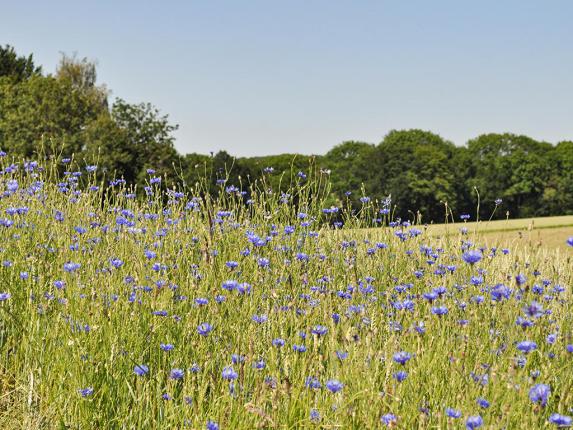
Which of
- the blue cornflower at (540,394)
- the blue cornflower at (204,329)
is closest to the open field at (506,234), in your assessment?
the blue cornflower at (540,394)

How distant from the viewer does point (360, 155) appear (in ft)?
202

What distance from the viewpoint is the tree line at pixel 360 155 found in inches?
1070

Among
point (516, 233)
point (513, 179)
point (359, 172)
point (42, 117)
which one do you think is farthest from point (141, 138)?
point (513, 179)

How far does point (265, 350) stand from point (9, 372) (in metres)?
1.54

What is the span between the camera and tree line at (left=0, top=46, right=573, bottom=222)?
27172 millimetres

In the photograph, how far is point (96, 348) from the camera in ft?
10.7

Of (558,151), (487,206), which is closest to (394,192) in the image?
(487,206)

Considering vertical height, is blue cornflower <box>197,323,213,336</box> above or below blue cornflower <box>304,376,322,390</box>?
above

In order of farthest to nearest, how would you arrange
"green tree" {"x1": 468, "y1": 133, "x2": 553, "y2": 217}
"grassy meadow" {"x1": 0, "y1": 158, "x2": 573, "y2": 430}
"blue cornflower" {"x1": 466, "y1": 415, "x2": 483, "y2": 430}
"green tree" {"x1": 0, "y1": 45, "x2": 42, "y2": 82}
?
1. "green tree" {"x1": 468, "y1": 133, "x2": 553, "y2": 217}
2. "green tree" {"x1": 0, "y1": 45, "x2": 42, "y2": 82}
3. "grassy meadow" {"x1": 0, "y1": 158, "x2": 573, "y2": 430}
4. "blue cornflower" {"x1": 466, "y1": 415, "x2": 483, "y2": 430}

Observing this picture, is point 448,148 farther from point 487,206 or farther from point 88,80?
point 88,80

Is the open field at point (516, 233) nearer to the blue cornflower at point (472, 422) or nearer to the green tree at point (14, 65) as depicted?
the blue cornflower at point (472, 422)

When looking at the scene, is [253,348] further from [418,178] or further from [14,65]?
[418,178]

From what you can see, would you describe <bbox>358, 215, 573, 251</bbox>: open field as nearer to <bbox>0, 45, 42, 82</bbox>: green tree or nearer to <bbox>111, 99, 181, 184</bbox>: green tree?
<bbox>111, 99, 181, 184</bbox>: green tree

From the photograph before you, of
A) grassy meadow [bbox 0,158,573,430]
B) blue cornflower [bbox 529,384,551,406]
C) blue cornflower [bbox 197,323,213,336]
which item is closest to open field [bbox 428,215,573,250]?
grassy meadow [bbox 0,158,573,430]
